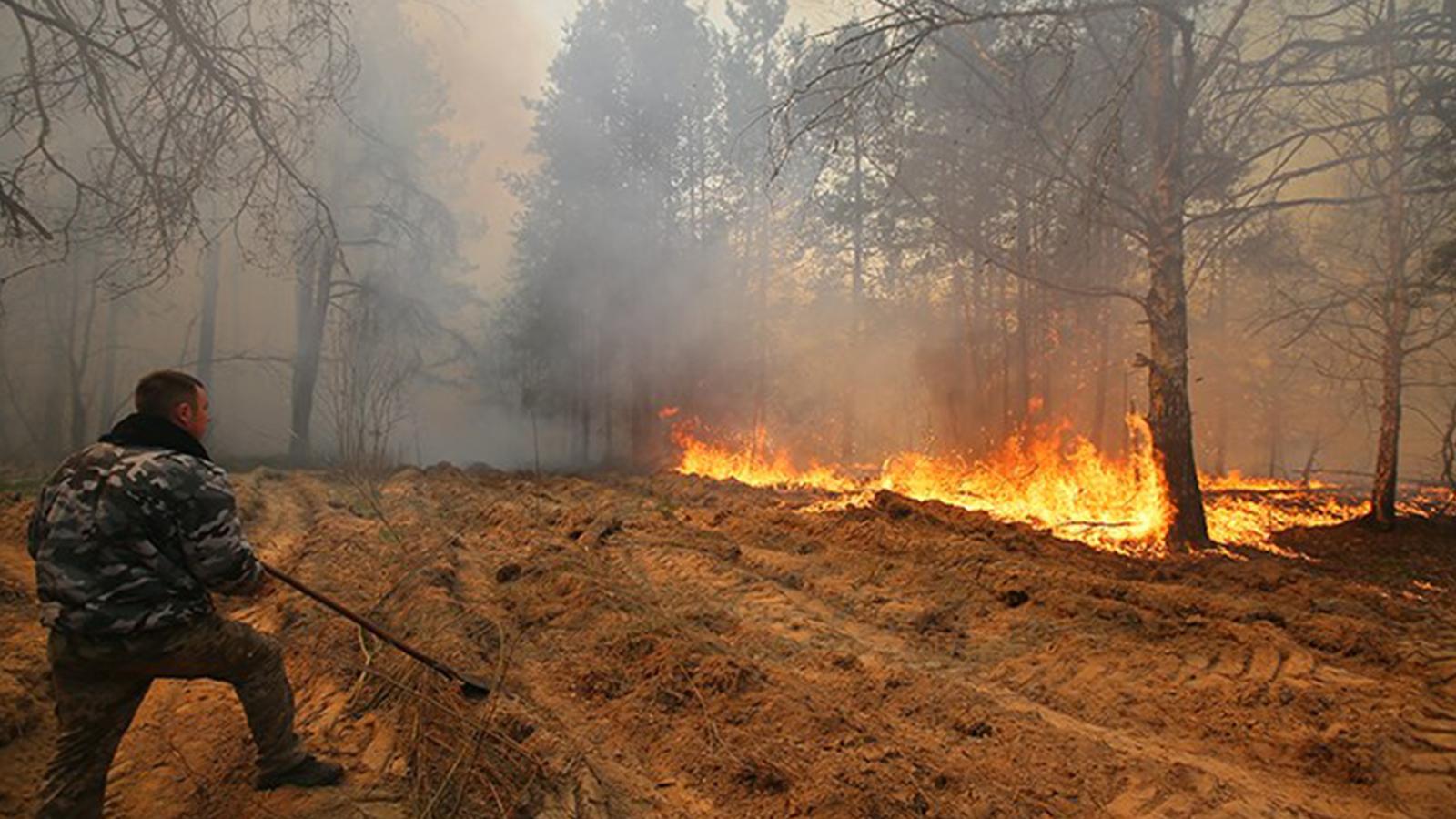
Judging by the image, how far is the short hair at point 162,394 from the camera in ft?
10.3

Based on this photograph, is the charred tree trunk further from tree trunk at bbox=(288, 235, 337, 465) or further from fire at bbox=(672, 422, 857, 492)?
tree trunk at bbox=(288, 235, 337, 465)

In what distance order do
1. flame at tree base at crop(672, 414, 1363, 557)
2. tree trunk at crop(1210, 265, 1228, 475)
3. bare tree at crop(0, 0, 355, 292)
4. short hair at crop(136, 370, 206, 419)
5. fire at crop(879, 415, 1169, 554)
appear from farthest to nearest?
tree trunk at crop(1210, 265, 1228, 475) < flame at tree base at crop(672, 414, 1363, 557) < fire at crop(879, 415, 1169, 554) < bare tree at crop(0, 0, 355, 292) < short hair at crop(136, 370, 206, 419)

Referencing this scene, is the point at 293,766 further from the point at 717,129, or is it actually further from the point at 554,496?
the point at 717,129

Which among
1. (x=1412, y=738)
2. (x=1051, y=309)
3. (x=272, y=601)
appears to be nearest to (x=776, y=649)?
(x=1412, y=738)

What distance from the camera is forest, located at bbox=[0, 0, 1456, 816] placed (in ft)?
12.8

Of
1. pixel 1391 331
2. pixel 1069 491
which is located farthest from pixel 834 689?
pixel 1391 331

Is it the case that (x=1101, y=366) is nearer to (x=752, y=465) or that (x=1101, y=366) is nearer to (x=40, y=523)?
(x=752, y=465)

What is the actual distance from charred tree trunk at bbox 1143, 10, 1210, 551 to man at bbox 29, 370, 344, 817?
846cm

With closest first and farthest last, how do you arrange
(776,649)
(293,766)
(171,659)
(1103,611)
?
(171,659), (293,766), (776,649), (1103,611)

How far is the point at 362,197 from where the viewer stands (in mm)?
22094

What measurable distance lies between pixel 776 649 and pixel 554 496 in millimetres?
8424

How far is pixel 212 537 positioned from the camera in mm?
3025

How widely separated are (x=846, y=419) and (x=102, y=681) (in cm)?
2361

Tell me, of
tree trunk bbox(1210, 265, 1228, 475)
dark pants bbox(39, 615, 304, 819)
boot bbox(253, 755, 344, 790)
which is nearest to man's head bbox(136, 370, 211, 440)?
dark pants bbox(39, 615, 304, 819)
